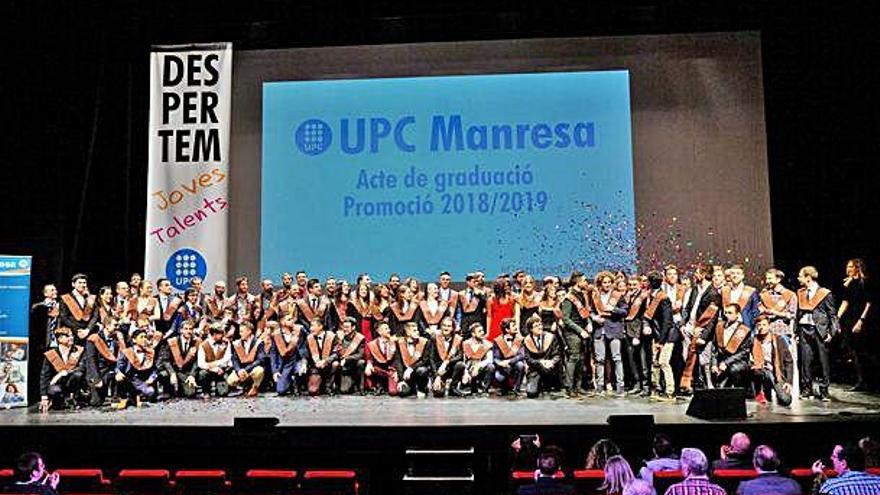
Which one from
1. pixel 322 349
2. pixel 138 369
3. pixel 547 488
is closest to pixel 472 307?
pixel 322 349

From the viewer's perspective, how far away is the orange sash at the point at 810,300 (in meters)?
9.20

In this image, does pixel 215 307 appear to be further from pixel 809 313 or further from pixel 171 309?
pixel 809 313

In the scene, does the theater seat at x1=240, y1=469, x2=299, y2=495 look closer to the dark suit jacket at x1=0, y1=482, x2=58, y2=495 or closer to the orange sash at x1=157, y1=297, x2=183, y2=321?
the dark suit jacket at x1=0, y1=482, x2=58, y2=495

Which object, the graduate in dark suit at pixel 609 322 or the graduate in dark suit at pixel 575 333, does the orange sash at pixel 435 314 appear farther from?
the graduate in dark suit at pixel 609 322

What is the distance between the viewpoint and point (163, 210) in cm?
1218

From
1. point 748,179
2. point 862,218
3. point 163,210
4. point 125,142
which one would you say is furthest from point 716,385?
point 125,142

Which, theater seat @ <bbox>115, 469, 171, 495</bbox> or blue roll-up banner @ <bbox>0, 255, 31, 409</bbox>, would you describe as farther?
blue roll-up banner @ <bbox>0, 255, 31, 409</bbox>

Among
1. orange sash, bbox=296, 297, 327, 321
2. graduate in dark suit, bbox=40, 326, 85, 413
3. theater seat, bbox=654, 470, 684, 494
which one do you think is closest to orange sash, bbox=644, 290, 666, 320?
orange sash, bbox=296, 297, 327, 321

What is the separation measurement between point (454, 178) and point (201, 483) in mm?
7023

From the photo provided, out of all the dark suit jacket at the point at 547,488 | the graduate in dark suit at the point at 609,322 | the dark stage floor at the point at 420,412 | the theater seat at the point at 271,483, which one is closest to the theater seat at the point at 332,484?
the theater seat at the point at 271,483

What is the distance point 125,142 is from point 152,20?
64.0 inches

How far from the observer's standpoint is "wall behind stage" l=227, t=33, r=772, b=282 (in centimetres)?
1183

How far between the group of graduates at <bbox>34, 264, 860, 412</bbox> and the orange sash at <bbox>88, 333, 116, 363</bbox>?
0.02 meters

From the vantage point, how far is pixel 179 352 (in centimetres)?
1014
